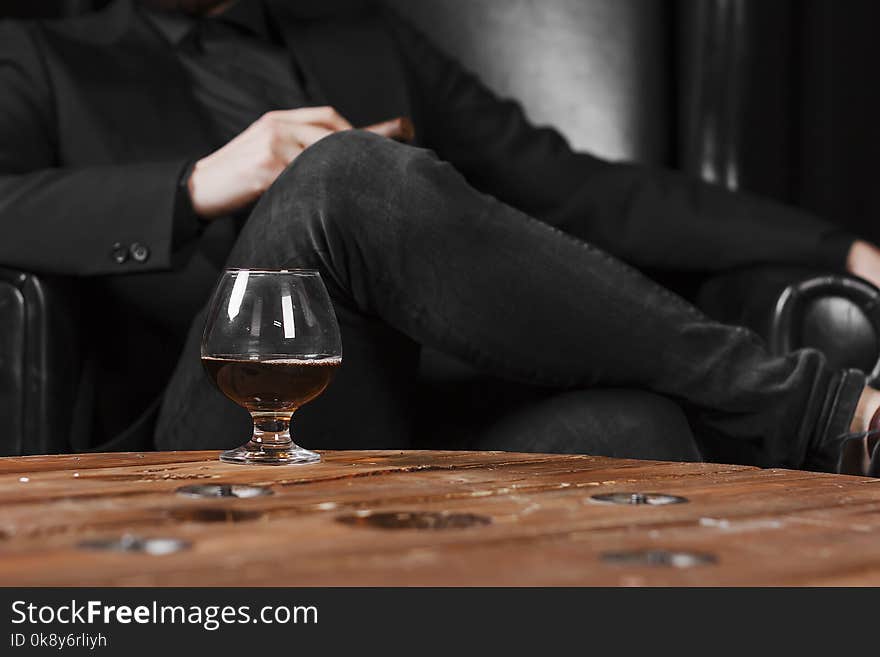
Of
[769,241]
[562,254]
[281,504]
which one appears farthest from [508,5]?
[281,504]

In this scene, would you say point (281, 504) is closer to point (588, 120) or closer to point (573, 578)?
point (573, 578)

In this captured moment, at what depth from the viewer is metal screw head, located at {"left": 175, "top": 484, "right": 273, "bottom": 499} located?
2.04ft

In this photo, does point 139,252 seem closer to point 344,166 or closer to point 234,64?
point 344,166

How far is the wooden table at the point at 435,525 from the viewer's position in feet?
1.44

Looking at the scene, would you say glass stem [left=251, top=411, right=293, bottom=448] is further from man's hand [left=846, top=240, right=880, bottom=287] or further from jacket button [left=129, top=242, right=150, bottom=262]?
man's hand [left=846, top=240, right=880, bottom=287]

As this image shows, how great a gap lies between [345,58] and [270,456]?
104cm

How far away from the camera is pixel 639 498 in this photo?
63 centimetres

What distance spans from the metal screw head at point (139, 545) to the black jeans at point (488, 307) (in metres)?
0.49

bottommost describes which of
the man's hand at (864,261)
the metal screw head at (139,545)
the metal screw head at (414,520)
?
the metal screw head at (414,520)

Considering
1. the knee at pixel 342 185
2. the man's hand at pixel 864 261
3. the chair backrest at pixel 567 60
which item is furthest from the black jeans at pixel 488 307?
the chair backrest at pixel 567 60

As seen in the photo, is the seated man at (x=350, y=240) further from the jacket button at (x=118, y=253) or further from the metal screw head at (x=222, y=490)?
the metal screw head at (x=222, y=490)

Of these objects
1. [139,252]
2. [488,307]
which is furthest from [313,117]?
[488,307]

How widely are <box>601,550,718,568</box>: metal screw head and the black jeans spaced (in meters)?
0.49
